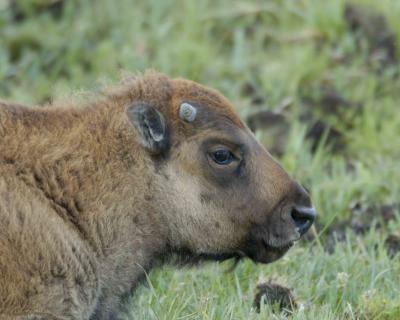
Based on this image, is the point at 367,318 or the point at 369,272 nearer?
the point at 367,318

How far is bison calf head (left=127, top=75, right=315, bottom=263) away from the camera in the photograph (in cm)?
757

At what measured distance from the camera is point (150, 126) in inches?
297

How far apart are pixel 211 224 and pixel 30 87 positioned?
6.56 meters

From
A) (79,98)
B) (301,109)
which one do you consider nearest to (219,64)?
(301,109)

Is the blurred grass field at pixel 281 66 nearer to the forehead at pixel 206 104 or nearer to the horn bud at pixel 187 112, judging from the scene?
the forehead at pixel 206 104

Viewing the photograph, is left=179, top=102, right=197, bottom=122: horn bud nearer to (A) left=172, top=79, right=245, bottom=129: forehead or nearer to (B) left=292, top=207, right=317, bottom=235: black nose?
(A) left=172, top=79, right=245, bottom=129: forehead

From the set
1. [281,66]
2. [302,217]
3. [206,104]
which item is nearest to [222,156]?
[206,104]

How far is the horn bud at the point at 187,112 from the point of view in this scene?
761 cm

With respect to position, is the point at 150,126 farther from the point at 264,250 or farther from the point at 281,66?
the point at 281,66

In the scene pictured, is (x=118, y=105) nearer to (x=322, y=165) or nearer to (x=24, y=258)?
(x=24, y=258)

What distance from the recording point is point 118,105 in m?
7.75

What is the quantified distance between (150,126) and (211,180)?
56cm

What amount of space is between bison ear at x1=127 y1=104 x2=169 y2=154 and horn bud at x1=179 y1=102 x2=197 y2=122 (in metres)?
0.14

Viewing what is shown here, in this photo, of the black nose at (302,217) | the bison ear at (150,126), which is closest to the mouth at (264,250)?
the black nose at (302,217)
